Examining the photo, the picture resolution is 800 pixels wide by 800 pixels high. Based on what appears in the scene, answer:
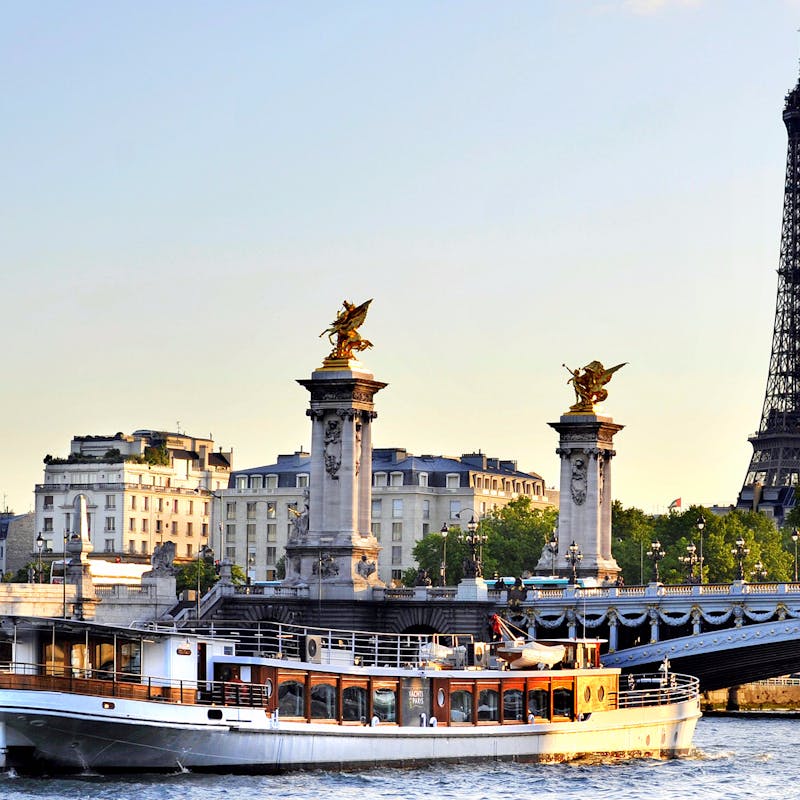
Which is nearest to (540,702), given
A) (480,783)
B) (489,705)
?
(489,705)

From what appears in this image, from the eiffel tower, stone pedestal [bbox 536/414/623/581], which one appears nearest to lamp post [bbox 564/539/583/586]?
stone pedestal [bbox 536/414/623/581]

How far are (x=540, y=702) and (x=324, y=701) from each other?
8.42m

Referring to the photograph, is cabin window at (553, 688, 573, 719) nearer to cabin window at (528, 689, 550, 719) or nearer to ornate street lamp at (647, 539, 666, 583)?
cabin window at (528, 689, 550, 719)

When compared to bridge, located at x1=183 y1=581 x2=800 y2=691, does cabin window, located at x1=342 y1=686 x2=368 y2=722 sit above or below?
below

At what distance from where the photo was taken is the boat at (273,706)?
64938 mm

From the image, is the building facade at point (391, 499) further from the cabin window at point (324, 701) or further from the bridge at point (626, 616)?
the cabin window at point (324, 701)

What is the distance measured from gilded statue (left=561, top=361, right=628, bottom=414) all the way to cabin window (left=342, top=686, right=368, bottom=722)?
50.1 meters

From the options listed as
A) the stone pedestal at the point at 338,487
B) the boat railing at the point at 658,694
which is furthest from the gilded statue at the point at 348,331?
the boat railing at the point at 658,694

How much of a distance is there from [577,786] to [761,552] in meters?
80.2

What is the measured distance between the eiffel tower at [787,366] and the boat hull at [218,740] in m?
121

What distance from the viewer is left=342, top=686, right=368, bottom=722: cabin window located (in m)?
70.4

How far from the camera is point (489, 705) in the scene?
7400 cm

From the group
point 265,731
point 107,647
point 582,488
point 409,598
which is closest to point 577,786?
point 265,731

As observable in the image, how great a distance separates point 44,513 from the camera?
184375mm
